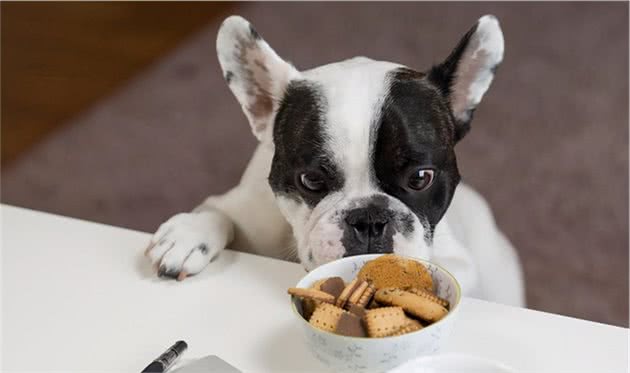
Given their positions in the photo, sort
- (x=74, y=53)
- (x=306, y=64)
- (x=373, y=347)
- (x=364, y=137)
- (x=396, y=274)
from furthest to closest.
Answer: (x=74, y=53)
(x=306, y=64)
(x=364, y=137)
(x=396, y=274)
(x=373, y=347)

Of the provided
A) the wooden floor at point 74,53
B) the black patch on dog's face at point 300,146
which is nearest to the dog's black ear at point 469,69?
the black patch on dog's face at point 300,146

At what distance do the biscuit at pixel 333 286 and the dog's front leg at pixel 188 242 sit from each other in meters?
0.24

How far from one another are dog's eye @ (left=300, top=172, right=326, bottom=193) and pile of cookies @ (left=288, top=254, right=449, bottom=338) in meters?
0.14

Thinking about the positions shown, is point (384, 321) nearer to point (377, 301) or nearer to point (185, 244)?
point (377, 301)

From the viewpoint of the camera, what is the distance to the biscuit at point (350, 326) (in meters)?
0.82

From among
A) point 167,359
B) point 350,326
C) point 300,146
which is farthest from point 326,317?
point 300,146

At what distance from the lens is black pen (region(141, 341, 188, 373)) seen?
87 centimetres

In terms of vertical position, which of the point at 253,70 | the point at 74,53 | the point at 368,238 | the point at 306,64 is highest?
the point at 253,70

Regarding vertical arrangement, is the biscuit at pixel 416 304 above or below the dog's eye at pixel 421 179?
below

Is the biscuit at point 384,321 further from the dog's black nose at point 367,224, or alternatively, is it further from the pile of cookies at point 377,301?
the dog's black nose at point 367,224

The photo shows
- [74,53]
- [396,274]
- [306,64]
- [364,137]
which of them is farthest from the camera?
[74,53]

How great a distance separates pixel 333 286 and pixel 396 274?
0.07 metres

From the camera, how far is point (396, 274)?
0.91 m

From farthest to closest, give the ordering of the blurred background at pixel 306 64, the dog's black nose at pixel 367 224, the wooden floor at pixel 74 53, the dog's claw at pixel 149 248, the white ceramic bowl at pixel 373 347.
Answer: the wooden floor at pixel 74 53
the blurred background at pixel 306 64
the dog's claw at pixel 149 248
the dog's black nose at pixel 367 224
the white ceramic bowl at pixel 373 347
